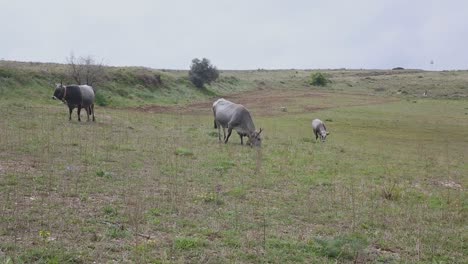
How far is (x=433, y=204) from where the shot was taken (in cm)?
1355

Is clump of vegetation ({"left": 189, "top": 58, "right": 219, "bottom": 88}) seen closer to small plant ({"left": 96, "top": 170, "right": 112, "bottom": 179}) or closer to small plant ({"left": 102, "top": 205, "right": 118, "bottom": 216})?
small plant ({"left": 96, "top": 170, "right": 112, "bottom": 179})

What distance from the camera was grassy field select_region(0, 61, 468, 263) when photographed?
28.0 ft

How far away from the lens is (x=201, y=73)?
7312 centimetres

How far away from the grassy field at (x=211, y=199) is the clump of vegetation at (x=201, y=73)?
44.8 metres

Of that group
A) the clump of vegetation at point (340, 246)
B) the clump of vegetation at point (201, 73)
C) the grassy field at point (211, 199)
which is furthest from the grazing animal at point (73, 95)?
the clump of vegetation at point (201, 73)

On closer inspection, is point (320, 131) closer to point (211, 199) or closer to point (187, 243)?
point (211, 199)

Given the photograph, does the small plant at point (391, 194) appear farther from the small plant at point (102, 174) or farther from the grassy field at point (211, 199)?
the small plant at point (102, 174)

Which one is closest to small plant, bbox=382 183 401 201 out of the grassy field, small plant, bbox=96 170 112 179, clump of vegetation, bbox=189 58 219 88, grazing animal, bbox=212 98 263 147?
the grassy field

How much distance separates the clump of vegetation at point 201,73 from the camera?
72.8 metres

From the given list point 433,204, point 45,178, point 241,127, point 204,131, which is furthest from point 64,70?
point 433,204

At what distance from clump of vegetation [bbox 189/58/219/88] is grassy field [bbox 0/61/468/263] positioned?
4478 cm

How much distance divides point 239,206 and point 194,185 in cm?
239

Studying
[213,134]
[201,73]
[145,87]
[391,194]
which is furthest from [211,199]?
[201,73]

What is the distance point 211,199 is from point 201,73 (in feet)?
204
